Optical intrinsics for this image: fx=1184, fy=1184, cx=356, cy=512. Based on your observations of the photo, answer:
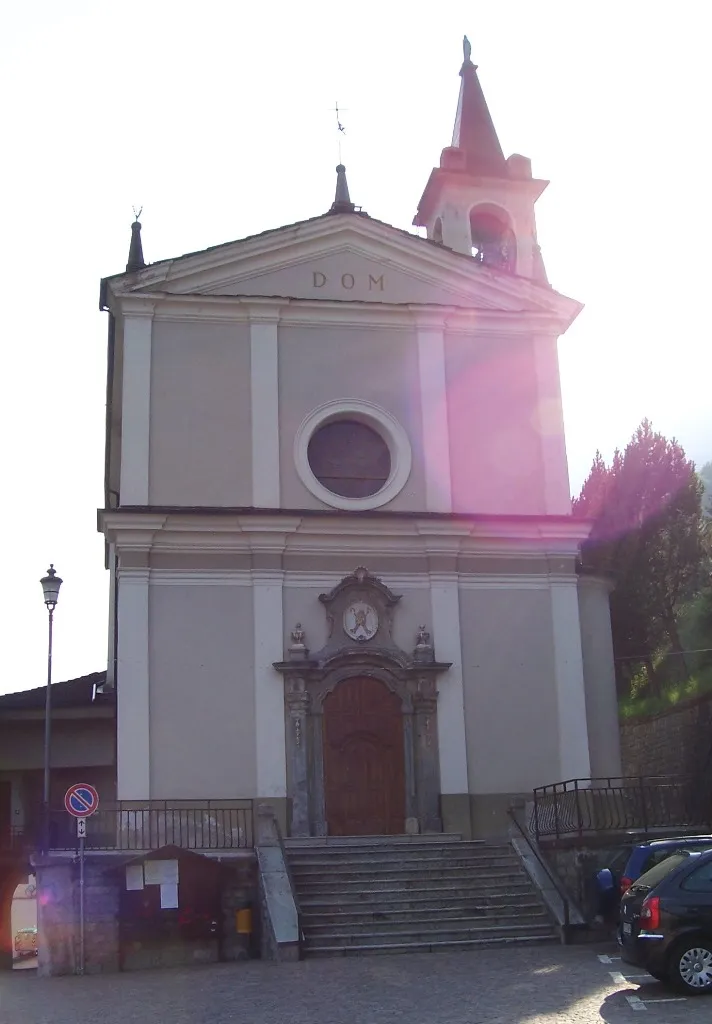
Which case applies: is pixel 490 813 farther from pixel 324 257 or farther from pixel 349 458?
pixel 324 257

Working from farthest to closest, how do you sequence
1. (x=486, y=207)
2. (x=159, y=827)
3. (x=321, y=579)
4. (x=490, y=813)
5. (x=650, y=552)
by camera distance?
(x=650, y=552)
(x=486, y=207)
(x=321, y=579)
(x=490, y=813)
(x=159, y=827)

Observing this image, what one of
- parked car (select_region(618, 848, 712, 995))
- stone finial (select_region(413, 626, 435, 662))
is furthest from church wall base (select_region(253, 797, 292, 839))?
parked car (select_region(618, 848, 712, 995))

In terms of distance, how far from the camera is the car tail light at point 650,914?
11438 millimetres

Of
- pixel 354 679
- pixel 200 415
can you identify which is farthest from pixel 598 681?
pixel 200 415

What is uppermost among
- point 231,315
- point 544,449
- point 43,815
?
point 231,315

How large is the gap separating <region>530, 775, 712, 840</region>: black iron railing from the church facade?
914 mm

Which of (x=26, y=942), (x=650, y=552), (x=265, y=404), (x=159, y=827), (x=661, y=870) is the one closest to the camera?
(x=661, y=870)

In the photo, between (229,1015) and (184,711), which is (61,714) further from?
(229,1015)

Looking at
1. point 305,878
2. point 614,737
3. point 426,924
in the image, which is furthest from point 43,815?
point 614,737

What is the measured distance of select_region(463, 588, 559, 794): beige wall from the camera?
797 inches

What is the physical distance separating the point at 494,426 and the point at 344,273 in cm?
409

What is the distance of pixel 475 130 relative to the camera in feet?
90.3

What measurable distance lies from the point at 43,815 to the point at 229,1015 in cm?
741

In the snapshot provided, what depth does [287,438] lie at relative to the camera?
840 inches
